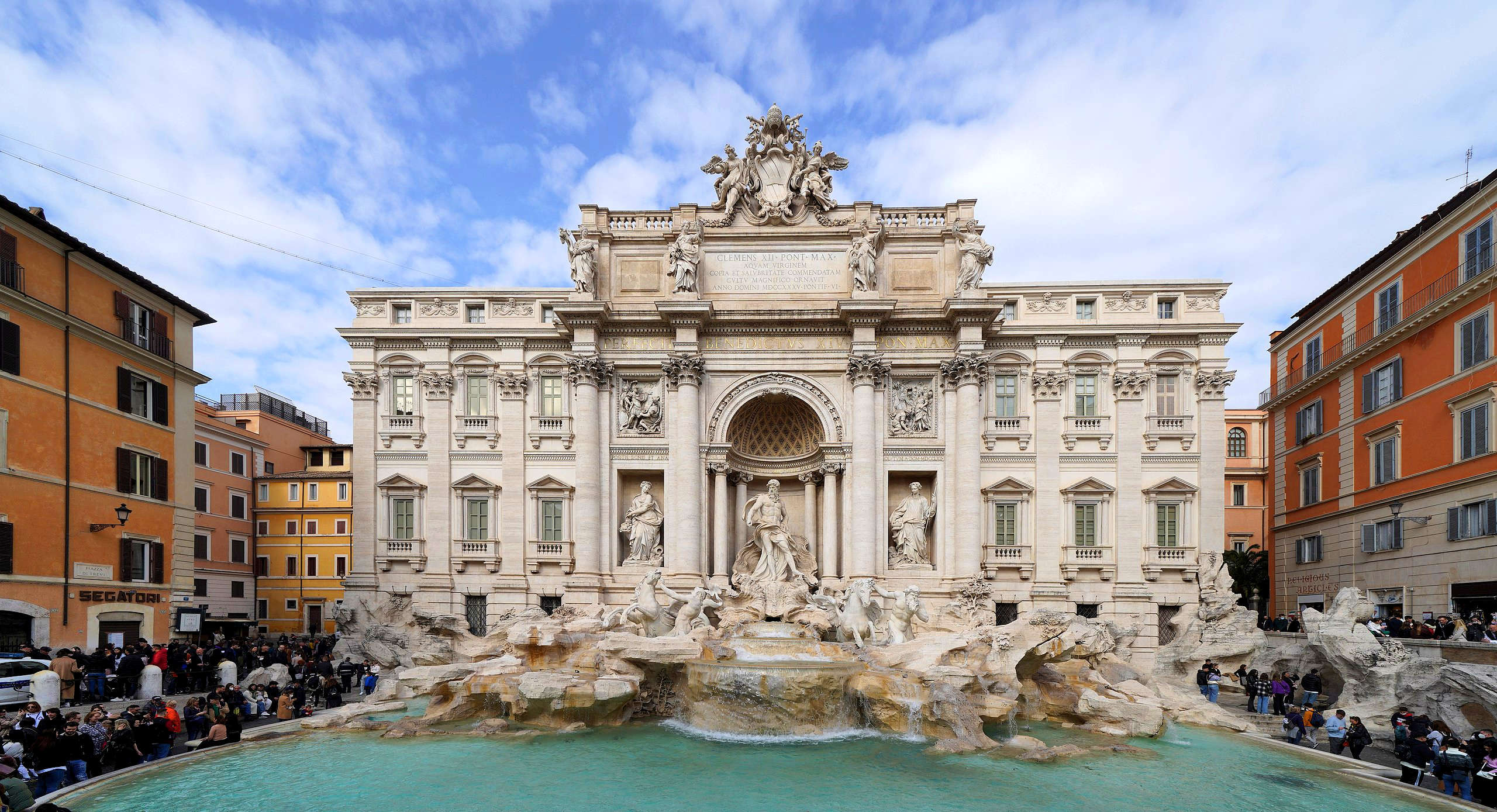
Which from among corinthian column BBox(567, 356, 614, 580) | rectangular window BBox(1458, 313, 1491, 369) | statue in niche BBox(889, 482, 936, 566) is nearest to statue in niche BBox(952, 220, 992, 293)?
statue in niche BBox(889, 482, 936, 566)

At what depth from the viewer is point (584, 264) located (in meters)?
26.4

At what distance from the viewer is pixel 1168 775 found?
13.8 meters

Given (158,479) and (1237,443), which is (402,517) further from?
(1237,443)

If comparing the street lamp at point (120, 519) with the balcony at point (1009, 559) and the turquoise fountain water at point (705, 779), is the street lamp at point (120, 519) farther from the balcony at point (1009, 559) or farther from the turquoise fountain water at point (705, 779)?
the balcony at point (1009, 559)

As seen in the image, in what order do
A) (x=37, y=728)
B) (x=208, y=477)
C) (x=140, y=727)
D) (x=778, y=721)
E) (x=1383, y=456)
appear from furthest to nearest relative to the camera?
1. (x=208, y=477)
2. (x=1383, y=456)
3. (x=778, y=721)
4. (x=140, y=727)
5. (x=37, y=728)

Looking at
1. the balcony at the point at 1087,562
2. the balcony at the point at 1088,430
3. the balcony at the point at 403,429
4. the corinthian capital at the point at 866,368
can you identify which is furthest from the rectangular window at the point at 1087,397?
the balcony at the point at 403,429

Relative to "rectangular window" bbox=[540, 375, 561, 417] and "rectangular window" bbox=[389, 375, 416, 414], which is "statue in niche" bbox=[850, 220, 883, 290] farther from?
"rectangular window" bbox=[389, 375, 416, 414]

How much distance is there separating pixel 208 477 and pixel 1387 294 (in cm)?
4872

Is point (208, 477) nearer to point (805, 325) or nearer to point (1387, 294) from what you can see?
point (805, 325)

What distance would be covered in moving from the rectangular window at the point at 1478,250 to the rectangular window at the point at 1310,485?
34.0 ft

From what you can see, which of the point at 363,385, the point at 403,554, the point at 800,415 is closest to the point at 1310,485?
the point at 800,415

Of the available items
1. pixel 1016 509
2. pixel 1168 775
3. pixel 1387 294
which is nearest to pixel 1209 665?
pixel 1016 509

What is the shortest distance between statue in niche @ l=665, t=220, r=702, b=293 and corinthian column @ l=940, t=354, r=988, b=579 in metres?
9.15

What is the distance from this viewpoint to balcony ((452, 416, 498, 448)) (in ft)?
89.7
